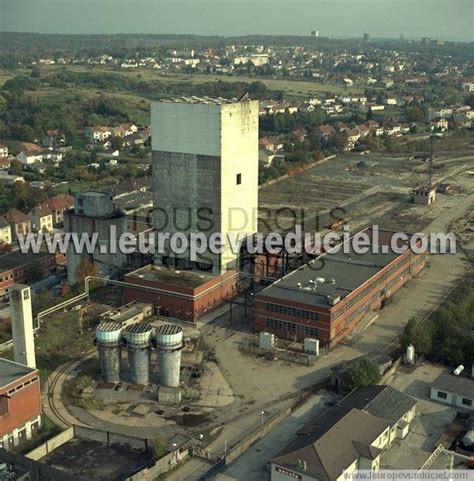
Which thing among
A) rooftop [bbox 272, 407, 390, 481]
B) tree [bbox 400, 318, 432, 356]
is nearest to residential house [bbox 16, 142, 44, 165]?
tree [bbox 400, 318, 432, 356]

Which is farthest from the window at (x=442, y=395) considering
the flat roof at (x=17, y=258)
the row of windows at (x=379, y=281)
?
the flat roof at (x=17, y=258)

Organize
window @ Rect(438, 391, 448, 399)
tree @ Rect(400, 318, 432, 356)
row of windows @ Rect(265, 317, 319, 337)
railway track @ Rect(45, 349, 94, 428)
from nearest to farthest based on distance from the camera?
railway track @ Rect(45, 349, 94, 428)
window @ Rect(438, 391, 448, 399)
tree @ Rect(400, 318, 432, 356)
row of windows @ Rect(265, 317, 319, 337)

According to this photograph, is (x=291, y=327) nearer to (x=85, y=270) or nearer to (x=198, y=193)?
(x=198, y=193)

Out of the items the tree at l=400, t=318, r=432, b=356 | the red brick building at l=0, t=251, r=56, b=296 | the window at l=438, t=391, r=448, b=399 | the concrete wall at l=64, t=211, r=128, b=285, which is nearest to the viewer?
the window at l=438, t=391, r=448, b=399

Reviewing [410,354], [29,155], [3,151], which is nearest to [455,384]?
[410,354]

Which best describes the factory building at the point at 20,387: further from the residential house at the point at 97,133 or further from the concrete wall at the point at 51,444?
the residential house at the point at 97,133

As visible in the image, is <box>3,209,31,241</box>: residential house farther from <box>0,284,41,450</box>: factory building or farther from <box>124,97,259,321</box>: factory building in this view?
<box>0,284,41,450</box>: factory building
